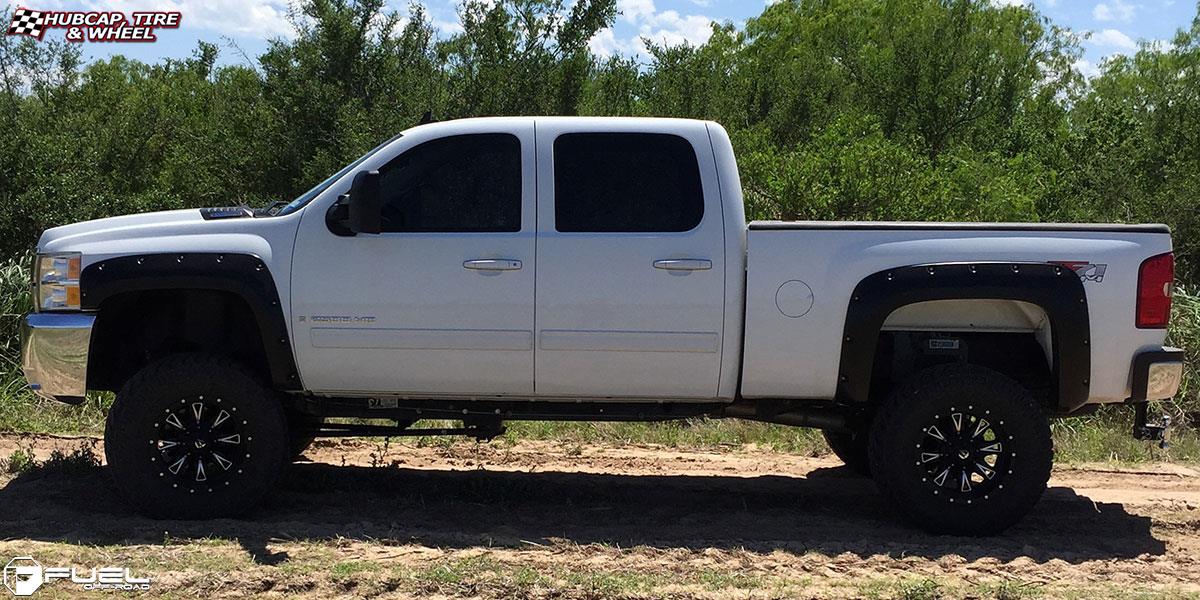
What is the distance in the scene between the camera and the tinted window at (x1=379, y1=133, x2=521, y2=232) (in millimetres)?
5926

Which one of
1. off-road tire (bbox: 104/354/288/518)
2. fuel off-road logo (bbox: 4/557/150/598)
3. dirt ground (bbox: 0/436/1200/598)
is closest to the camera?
fuel off-road logo (bbox: 4/557/150/598)

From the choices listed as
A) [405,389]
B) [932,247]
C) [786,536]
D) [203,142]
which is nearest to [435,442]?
[405,389]

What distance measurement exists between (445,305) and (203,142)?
32.3ft

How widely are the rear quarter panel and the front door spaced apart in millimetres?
1134

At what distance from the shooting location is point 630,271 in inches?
229

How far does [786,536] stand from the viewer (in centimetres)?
599

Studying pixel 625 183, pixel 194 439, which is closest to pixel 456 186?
pixel 625 183

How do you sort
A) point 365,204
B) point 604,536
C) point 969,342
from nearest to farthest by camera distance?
point 365,204 < point 604,536 < point 969,342

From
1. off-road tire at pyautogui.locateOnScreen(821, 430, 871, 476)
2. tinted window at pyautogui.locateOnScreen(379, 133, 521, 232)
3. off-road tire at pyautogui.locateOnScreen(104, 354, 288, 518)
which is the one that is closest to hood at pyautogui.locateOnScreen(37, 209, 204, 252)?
off-road tire at pyautogui.locateOnScreen(104, 354, 288, 518)

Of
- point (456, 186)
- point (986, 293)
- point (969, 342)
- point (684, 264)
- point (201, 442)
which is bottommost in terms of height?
point (201, 442)

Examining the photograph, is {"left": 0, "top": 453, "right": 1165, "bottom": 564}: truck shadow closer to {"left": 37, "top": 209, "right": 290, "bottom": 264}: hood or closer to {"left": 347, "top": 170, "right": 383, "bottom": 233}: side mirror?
{"left": 37, "top": 209, "right": 290, "bottom": 264}: hood

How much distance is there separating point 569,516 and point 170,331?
2.27 m

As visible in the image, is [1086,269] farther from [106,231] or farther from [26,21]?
[26,21]

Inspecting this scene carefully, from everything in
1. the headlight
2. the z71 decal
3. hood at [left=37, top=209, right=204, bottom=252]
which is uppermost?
hood at [left=37, top=209, right=204, bottom=252]
